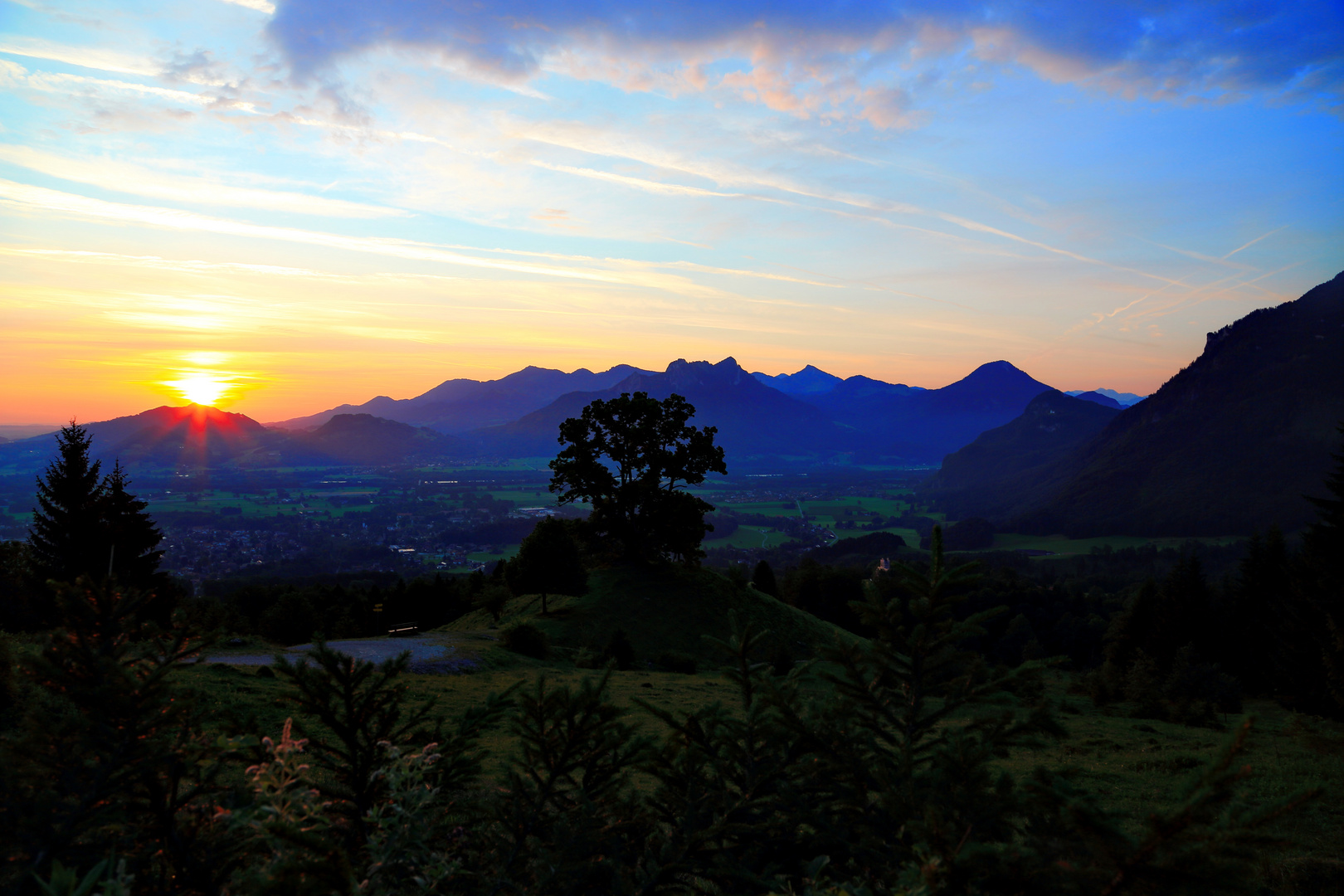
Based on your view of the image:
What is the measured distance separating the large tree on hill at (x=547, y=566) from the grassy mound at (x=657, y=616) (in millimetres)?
1315

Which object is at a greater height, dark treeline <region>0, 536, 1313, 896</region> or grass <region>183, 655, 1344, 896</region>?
dark treeline <region>0, 536, 1313, 896</region>

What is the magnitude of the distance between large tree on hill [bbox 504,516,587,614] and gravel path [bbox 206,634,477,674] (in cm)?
662

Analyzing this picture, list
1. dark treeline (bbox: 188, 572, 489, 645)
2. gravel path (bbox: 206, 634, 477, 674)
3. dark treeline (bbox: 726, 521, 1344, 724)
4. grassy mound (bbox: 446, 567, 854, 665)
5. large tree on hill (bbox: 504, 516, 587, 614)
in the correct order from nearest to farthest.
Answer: gravel path (bbox: 206, 634, 477, 674) < dark treeline (bbox: 726, 521, 1344, 724) < grassy mound (bbox: 446, 567, 854, 665) < large tree on hill (bbox: 504, 516, 587, 614) < dark treeline (bbox: 188, 572, 489, 645)

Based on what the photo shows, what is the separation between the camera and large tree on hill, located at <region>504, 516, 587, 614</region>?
3177 cm

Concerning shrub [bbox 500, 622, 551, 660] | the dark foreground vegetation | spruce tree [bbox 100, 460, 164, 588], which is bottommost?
shrub [bbox 500, 622, 551, 660]

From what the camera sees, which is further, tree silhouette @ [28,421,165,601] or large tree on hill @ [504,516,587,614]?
large tree on hill @ [504,516,587,614]

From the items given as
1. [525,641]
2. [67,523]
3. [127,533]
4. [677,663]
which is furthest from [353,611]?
[677,663]

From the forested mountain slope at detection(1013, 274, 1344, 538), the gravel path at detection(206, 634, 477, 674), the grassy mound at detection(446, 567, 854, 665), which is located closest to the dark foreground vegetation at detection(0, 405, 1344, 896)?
the gravel path at detection(206, 634, 477, 674)

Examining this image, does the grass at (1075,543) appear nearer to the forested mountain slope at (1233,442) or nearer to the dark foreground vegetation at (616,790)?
the forested mountain slope at (1233,442)

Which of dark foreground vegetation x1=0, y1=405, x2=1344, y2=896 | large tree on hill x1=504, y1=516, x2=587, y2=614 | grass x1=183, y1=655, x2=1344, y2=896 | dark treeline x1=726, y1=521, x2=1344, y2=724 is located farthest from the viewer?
large tree on hill x1=504, y1=516, x2=587, y2=614

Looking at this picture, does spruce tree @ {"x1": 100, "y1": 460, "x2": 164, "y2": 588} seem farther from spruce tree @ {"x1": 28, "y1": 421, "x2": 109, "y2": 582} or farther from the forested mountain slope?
the forested mountain slope

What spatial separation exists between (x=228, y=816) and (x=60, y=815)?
712 mm

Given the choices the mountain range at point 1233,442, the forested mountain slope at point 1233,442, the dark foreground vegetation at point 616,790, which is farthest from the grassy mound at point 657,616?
the forested mountain slope at point 1233,442

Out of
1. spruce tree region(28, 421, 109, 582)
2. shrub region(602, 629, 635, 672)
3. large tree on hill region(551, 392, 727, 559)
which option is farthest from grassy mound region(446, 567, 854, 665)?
spruce tree region(28, 421, 109, 582)
